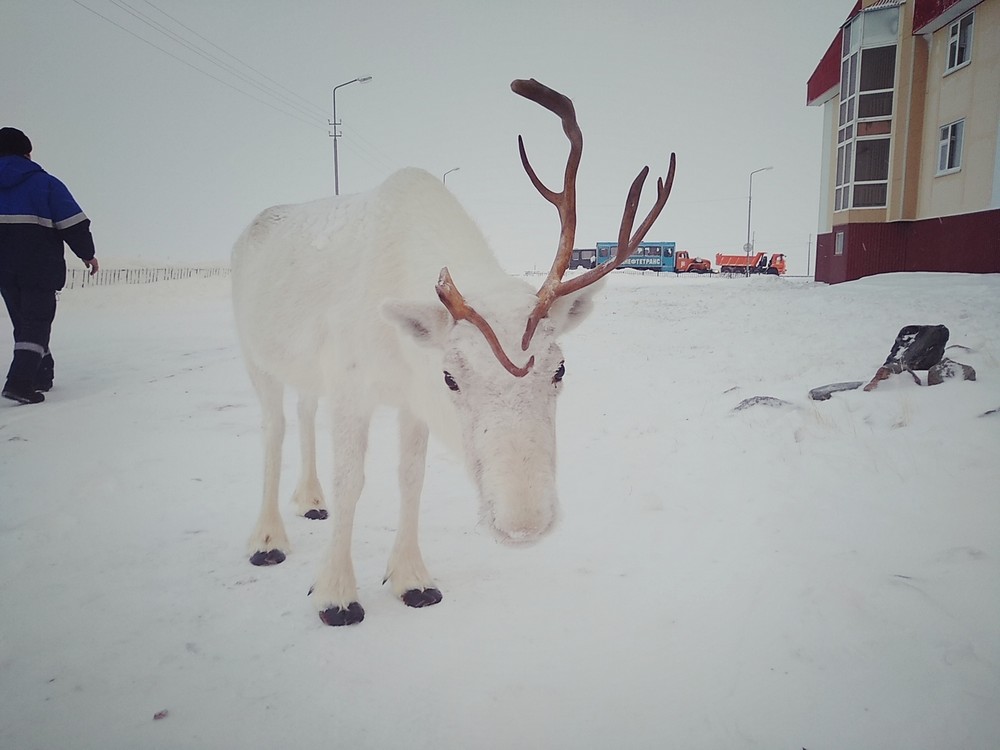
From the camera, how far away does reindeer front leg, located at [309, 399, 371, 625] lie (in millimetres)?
2008

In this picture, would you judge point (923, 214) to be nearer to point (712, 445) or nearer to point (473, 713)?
point (712, 445)

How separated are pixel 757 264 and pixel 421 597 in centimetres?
→ 3908

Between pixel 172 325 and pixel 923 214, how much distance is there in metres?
12.1

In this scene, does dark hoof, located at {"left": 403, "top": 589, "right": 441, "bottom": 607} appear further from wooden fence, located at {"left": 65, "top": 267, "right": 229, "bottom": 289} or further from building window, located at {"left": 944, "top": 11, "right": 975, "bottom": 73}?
building window, located at {"left": 944, "top": 11, "right": 975, "bottom": 73}

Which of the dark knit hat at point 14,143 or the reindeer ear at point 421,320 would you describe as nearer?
the reindeer ear at point 421,320

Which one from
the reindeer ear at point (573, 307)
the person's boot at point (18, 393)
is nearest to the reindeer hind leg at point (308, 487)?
the reindeer ear at point (573, 307)

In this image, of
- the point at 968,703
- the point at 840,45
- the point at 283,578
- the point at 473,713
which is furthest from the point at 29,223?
the point at 840,45

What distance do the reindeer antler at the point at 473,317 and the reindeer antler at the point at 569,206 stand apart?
0.16 m

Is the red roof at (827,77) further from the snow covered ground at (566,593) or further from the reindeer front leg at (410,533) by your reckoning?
the reindeer front leg at (410,533)

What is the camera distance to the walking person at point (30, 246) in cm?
269

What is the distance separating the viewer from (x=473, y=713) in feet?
4.71

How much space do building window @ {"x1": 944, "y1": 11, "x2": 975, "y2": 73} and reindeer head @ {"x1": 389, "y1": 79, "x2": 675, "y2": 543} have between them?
17.7ft

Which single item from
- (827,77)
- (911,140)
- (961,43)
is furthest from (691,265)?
(961,43)

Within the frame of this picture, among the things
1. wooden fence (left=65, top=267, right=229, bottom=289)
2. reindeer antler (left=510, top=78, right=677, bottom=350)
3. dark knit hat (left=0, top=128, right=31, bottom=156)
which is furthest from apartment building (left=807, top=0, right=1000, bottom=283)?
wooden fence (left=65, top=267, right=229, bottom=289)
